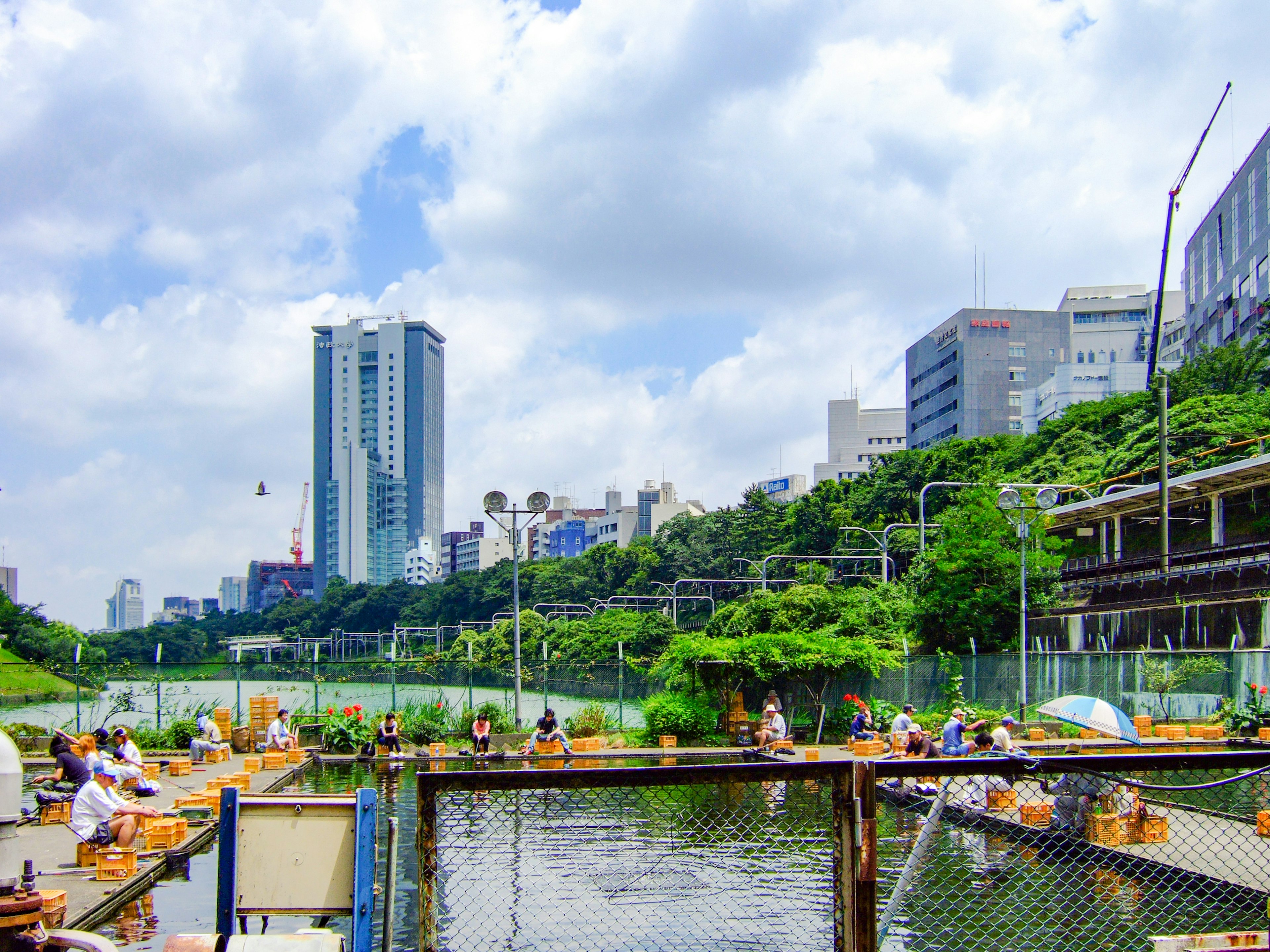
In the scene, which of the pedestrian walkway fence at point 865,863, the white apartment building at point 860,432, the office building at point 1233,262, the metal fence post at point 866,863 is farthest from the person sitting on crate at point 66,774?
the white apartment building at point 860,432

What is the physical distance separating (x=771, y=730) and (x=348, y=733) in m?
10.9

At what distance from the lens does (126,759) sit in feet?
59.3

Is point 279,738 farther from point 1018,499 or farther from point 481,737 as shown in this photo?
point 1018,499

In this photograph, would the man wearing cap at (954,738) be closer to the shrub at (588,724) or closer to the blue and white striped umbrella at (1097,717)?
the blue and white striped umbrella at (1097,717)

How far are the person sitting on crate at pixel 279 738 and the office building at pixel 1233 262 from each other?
6722 cm

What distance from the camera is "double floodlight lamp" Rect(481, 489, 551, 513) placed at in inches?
1155

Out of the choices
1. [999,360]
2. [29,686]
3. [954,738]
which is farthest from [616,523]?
[954,738]

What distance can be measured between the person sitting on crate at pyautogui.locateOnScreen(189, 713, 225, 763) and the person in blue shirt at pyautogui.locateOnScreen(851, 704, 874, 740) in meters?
14.9

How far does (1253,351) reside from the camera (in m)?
72.4

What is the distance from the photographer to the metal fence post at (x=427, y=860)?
4.35 metres

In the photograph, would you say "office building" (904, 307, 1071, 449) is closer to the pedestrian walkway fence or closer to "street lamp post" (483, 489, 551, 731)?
"street lamp post" (483, 489, 551, 731)

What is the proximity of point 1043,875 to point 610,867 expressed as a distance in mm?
4876

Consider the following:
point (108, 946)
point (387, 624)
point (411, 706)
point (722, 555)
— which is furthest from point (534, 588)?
point (108, 946)

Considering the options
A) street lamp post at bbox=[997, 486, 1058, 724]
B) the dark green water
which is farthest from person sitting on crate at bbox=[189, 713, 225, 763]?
street lamp post at bbox=[997, 486, 1058, 724]
